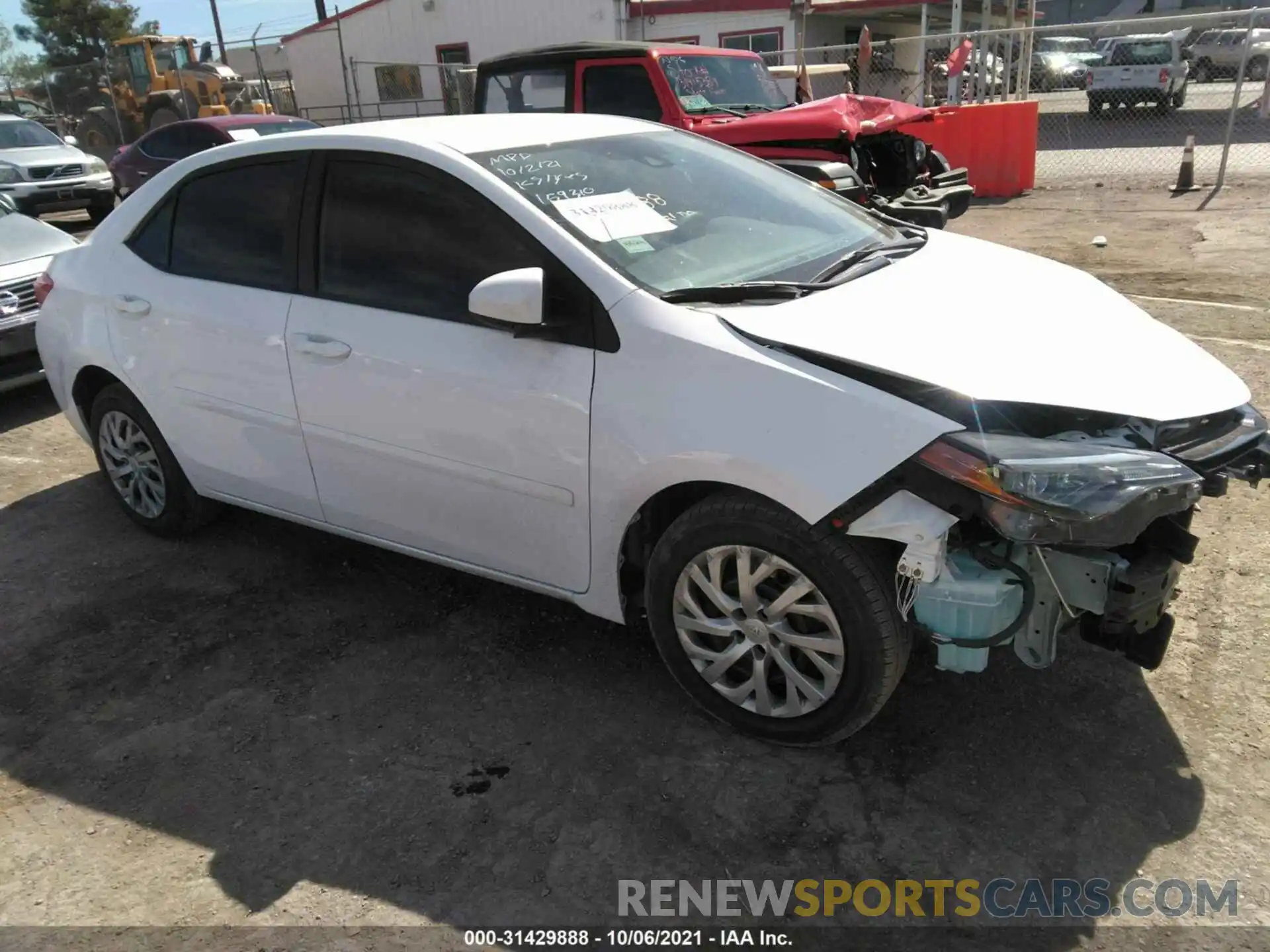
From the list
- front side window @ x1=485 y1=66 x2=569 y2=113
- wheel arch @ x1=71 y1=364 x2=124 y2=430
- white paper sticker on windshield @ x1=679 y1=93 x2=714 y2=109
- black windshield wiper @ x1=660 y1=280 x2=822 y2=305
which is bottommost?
wheel arch @ x1=71 y1=364 x2=124 y2=430

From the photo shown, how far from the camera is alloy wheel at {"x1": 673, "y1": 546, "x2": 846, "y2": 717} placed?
279 centimetres

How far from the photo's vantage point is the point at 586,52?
914 centimetres

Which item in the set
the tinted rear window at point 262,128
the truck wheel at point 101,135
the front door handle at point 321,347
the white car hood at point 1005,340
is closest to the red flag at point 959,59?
the tinted rear window at point 262,128

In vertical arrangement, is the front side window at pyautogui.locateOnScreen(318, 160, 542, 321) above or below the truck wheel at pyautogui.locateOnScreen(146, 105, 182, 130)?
above

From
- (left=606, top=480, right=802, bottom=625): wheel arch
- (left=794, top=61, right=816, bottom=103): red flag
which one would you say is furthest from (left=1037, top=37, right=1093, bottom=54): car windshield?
(left=606, top=480, right=802, bottom=625): wheel arch

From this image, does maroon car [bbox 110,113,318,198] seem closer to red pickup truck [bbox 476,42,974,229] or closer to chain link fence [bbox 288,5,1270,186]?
chain link fence [bbox 288,5,1270,186]

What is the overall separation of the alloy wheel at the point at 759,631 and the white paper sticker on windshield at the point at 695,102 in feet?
22.7

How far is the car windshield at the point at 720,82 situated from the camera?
29.6 feet

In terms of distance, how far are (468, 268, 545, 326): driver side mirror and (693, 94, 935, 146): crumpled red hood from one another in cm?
569

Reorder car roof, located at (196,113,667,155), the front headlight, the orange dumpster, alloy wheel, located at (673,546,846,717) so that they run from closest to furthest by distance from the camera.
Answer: the front headlight, alloy wheel, located at (673,546,846,717), car roof, located at (196,113,667,155), the orange dumpster

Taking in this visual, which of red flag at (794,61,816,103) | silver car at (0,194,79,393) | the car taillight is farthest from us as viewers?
red flag at (794,61,816,103)

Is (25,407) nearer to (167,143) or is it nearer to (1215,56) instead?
(167,143)

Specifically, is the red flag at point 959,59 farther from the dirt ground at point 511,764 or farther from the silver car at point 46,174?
the silver car at point 46,174

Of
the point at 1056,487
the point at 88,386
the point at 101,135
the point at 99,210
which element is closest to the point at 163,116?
the point at 101,135
